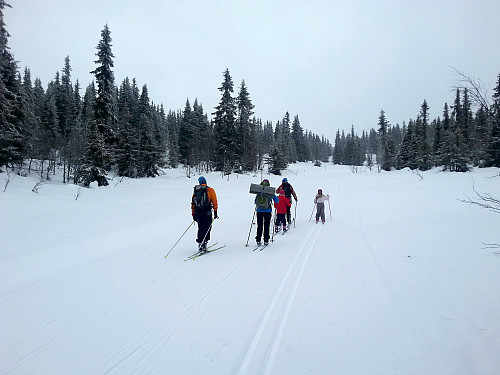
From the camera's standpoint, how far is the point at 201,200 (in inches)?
304

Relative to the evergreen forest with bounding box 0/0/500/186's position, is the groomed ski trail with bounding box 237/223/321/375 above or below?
below

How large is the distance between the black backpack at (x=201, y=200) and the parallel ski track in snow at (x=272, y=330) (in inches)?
120

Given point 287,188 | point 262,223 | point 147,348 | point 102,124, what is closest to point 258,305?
point 147,348

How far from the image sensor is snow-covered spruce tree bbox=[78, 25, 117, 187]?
77.6 ft

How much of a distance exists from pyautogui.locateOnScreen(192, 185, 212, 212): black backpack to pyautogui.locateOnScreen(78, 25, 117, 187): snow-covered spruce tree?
19619 millimetres

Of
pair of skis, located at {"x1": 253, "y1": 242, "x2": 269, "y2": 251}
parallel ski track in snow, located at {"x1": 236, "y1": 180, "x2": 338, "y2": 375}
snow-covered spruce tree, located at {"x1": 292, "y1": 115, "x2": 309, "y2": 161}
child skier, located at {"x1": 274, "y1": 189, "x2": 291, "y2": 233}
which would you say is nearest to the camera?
parallel ski track in snow, located at {"x1": 236, "y1": 180, "x2": 338, "y2": 375}

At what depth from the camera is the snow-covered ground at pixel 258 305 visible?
10.3ft

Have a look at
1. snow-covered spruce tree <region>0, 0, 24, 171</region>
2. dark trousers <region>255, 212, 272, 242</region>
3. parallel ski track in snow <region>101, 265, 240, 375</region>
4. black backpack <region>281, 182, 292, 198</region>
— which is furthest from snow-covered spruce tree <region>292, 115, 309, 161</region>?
parallel ski track in snow <region>101, 265, 240, 375</region>

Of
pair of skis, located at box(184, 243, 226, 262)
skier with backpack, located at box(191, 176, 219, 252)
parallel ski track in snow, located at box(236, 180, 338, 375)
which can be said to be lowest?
pair of skis, located at box(184, 243, 226, 262)

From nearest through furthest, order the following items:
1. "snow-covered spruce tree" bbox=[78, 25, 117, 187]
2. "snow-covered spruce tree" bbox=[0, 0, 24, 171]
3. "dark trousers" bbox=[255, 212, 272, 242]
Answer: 1. "dark trousers" bbox=[255, 212, 272, 242]
2. "snow-covered spruce tree" bbox=[0, 0, 24, 171]
3. "snow-covered spruce tree" bbox=[78, 25, 117, 187]

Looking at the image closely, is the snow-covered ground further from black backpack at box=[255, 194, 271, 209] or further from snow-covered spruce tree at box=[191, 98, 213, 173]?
snow-covered spruce tree at box=[191, 98, 213, 173]

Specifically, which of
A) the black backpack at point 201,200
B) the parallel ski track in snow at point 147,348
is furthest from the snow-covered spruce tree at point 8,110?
the parallel ski track in snow at point 147,348

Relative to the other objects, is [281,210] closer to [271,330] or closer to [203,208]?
[203,208]

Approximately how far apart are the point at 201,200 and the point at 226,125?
36976mm
